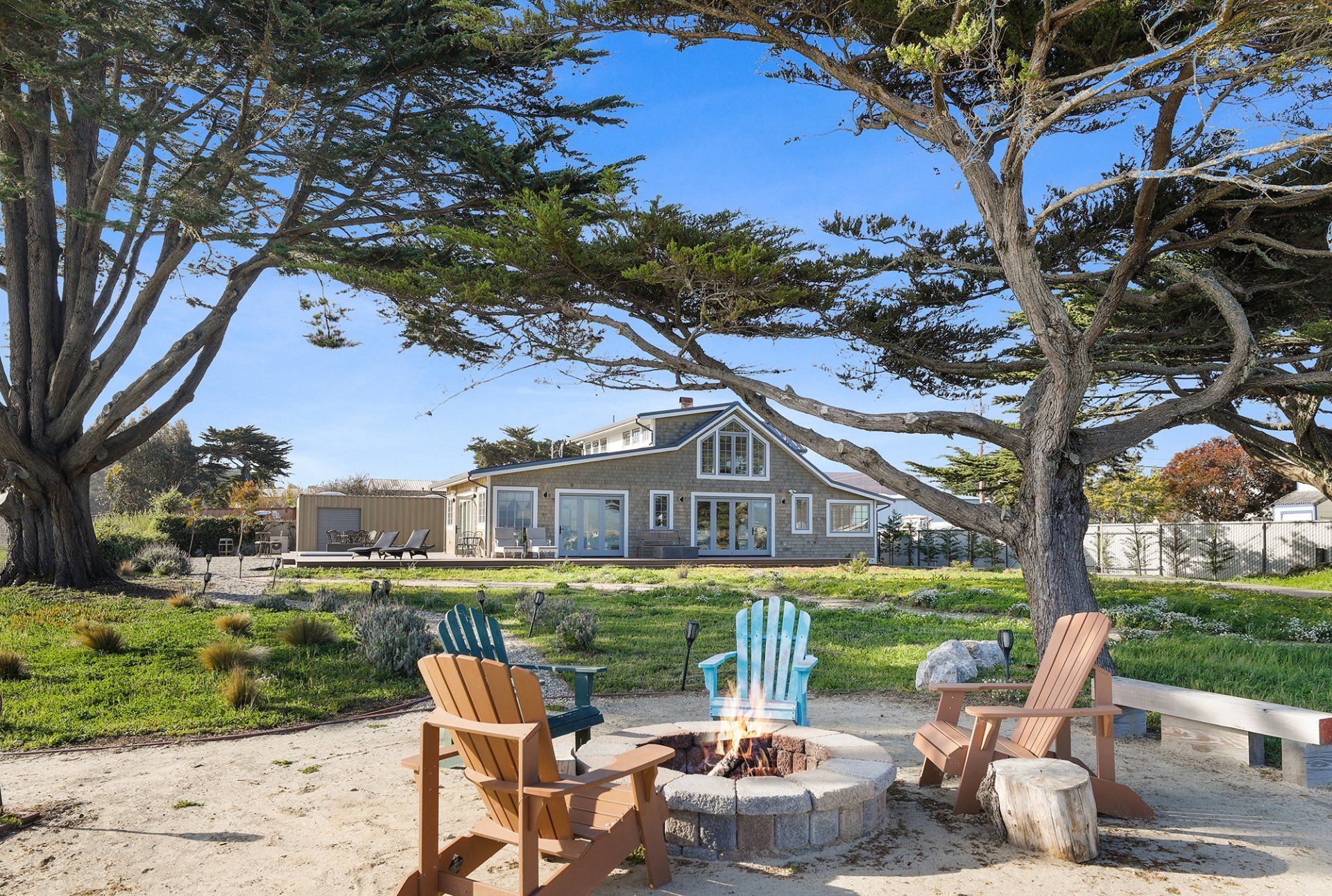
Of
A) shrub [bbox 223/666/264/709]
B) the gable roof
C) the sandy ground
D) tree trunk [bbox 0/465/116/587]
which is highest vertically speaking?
the gable roof

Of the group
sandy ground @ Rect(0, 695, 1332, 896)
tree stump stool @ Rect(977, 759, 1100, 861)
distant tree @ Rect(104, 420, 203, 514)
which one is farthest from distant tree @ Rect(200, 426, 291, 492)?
tree stump stool @ Rect(977, 759, 1100, 861)

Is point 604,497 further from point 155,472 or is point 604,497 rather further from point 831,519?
point 155,472

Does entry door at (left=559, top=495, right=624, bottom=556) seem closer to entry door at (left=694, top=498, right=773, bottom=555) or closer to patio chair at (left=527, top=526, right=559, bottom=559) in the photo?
patio chair at (left=527, top=526, right=559, bottom=559)

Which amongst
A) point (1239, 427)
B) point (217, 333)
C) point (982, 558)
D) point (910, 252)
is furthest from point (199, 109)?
point (982, 558)

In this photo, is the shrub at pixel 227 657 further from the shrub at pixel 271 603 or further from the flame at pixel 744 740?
the flame at pixel 744 740

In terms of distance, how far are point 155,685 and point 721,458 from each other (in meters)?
21.6

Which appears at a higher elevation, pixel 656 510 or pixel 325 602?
pixel 656 510

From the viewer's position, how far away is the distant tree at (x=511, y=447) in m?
42.6

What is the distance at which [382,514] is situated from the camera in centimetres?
3075

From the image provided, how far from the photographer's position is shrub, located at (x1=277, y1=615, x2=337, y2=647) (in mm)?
9000

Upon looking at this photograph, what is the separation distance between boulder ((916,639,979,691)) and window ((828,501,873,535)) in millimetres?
21582

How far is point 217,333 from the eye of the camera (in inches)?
565

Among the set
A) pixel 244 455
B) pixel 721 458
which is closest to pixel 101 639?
pixel 721 458

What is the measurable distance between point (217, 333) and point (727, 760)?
13.4m
